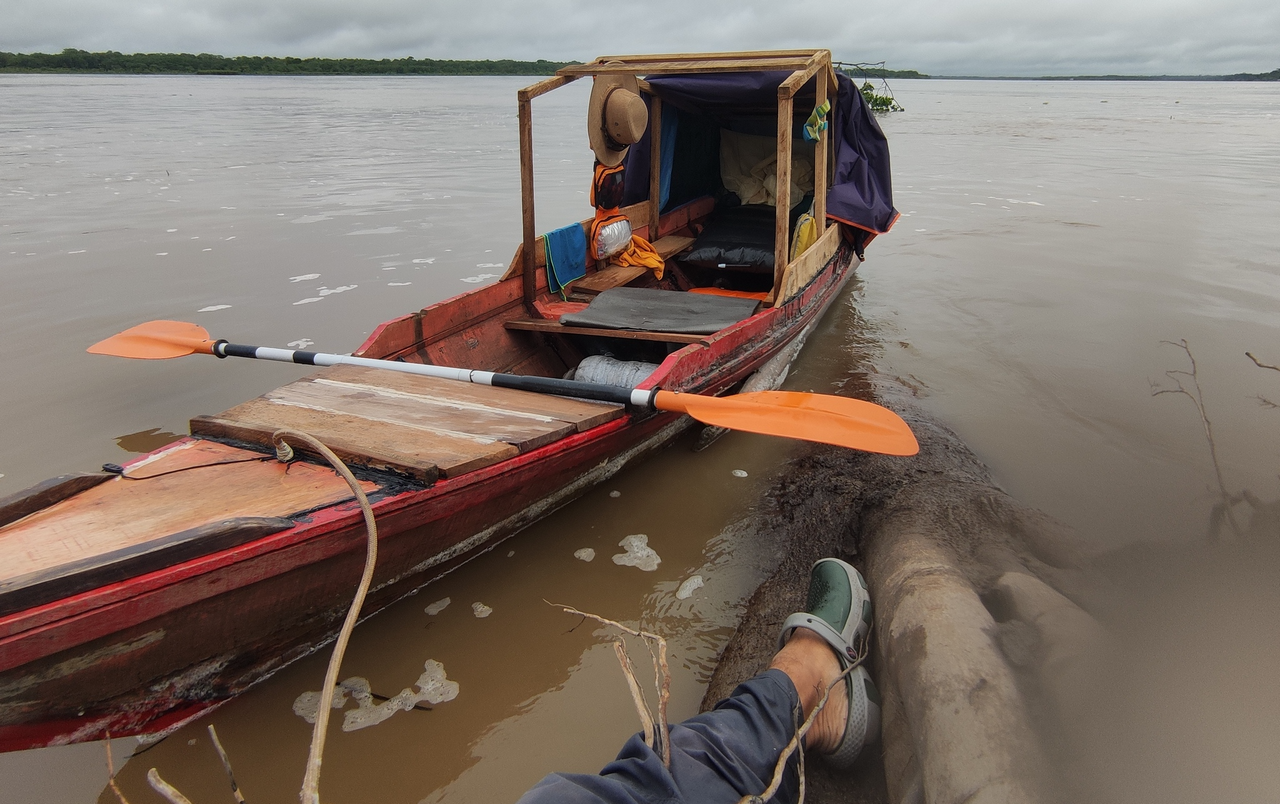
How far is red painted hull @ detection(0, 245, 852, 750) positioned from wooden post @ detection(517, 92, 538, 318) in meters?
1.88

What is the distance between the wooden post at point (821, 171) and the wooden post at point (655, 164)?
1.44 m

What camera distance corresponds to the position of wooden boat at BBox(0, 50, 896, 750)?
1.97 m


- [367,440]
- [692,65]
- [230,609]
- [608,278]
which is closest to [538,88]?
[692,65]

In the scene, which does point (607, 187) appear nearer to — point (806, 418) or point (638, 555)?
point (806, 418)

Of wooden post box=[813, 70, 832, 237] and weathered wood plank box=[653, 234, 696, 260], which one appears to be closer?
wooden post box=[813, 70, 832, 237]

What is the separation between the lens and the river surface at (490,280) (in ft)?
8.29

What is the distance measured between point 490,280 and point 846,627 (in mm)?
6034

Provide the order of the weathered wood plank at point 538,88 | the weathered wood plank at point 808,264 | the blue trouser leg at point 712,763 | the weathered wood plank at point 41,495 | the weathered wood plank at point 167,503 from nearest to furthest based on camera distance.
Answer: the blue trouser leg at point 712,763 → the weathered wood plank at point 167,503 → the weathered wood plank at point 41,495 → the weathered wood plank at point 538,88 → the weathered wood plank at point 808,264

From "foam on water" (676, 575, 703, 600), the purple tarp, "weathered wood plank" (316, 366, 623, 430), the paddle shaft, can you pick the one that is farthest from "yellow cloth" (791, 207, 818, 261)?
"foam on water" (676, 575, 703, 600)

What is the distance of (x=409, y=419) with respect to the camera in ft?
10.1

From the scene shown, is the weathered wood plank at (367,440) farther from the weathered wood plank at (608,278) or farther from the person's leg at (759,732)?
the weathered wood plank at (608,278)

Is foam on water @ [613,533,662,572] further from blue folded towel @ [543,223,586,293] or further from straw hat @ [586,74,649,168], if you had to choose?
straw hat @ [586,74,649,168]

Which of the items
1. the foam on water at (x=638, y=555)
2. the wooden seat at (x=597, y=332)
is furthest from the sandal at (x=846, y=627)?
the wooden seat at (x=597, y=332)

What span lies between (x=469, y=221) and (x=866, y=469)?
803 centimetres
